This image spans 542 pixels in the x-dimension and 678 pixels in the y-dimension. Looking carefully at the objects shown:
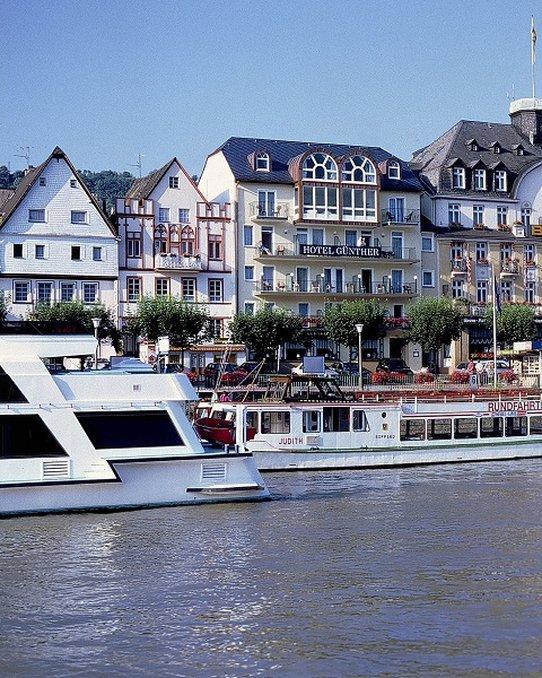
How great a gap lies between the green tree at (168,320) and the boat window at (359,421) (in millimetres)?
27728

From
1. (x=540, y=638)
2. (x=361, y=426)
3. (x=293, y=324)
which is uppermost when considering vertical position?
(x=293, y=324)

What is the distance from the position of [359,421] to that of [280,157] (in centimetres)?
4235

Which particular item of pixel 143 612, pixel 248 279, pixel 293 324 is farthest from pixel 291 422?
pixel 248 279

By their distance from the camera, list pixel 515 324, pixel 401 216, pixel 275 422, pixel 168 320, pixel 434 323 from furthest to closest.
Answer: pixel 401 216 → pixel 515 324 → pixel 434 323 → pixel 168 320 → pixel 275 422

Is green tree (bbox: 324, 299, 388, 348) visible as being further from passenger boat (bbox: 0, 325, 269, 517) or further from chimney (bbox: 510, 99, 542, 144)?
passenger boat (bbox: 0, 325, 269, 517)

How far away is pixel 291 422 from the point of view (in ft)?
125

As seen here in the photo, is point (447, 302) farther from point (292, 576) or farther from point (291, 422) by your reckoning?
point (292, 576)

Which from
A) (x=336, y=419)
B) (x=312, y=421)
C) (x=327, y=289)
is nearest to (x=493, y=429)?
(x=336, y=419)

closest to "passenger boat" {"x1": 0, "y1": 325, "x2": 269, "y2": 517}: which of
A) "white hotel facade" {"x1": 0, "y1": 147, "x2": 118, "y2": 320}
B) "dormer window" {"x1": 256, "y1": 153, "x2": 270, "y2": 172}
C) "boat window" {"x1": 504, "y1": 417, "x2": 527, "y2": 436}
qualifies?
"boat window" {"x1": 504, "y1": 417, "x2": 527, "y2": 436}

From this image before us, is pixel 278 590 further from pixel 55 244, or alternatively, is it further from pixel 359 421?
pixel 55 244

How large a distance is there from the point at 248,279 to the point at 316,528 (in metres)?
50.7

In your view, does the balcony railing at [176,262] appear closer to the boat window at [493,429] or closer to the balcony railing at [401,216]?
the balcony railing at [401,216]

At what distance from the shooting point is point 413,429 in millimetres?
41562

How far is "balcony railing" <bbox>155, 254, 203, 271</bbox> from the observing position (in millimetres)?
71812
